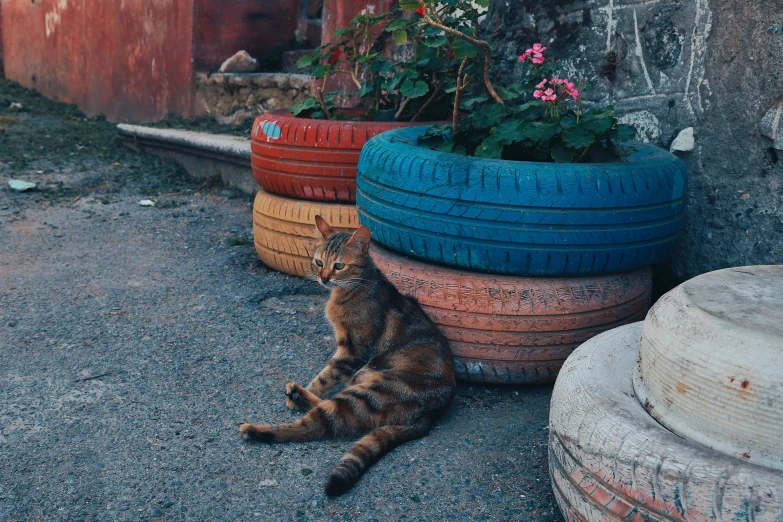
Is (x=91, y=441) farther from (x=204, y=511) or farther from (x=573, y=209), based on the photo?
(x=573, y=209)

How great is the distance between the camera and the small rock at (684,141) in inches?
127

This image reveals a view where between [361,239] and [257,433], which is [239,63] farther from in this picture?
[257,433]

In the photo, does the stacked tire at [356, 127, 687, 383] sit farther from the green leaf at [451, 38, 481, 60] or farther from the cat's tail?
the green leaf at [451, 38, 481, 60]

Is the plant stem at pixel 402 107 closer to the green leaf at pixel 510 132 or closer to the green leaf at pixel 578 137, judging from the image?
the green leaf at pixel 510 132

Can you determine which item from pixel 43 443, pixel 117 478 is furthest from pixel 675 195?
pixel 43 443

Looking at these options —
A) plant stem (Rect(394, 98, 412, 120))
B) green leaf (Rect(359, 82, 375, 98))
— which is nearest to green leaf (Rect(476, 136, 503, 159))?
plant stem (Rect(394, 98, 412, 120))

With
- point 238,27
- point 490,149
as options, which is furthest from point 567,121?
point 238,27

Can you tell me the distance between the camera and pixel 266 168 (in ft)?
13.3

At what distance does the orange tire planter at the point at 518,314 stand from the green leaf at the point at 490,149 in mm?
504

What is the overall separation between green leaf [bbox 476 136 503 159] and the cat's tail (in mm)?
1100

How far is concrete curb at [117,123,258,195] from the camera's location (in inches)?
235

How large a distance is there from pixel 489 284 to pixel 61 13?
1009 centimetres

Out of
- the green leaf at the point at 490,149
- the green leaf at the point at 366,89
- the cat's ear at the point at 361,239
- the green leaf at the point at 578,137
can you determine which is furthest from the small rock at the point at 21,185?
the green leaf at the point at 578,137

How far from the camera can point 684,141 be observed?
10.6 feet
